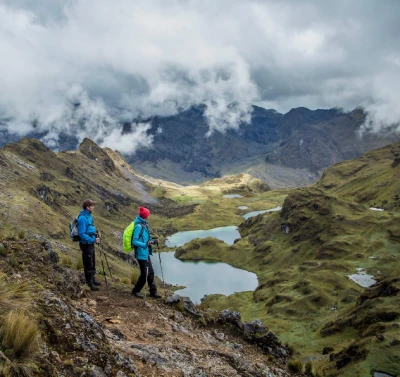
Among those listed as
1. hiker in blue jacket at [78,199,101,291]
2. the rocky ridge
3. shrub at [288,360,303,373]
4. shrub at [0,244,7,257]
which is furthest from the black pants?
shrub at [288,360,303,373]

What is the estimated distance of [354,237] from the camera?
161 meters

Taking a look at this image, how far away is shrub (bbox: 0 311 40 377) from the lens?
25.6ft

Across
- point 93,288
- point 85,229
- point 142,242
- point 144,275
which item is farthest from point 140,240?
point 93,288

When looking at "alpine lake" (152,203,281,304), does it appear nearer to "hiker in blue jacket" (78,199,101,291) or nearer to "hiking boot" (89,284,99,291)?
"hiking boot" (89,284,99,291)

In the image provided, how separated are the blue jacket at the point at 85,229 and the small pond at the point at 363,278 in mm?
113915

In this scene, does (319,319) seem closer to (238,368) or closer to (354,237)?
(354,237)

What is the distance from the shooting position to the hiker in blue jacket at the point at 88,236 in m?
18.0

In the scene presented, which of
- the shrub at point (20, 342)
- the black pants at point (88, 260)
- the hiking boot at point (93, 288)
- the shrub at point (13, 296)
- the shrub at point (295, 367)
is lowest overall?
the shrub at point (20, 342)

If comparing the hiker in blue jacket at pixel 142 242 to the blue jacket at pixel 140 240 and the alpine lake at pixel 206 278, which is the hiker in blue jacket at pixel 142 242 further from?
the alpine lake at pixel 206 278

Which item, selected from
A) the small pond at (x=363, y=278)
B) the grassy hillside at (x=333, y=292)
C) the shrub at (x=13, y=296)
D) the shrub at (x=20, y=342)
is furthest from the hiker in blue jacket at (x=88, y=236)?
the small pond at (x=363, y=278)

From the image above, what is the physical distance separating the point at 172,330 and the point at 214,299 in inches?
4575

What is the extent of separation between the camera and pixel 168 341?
1556 centimetres

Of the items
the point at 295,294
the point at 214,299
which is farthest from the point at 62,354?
the point at 214,299

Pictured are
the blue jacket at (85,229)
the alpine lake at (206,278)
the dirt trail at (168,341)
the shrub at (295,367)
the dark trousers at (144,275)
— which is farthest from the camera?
the alpine lake at (206,278)
